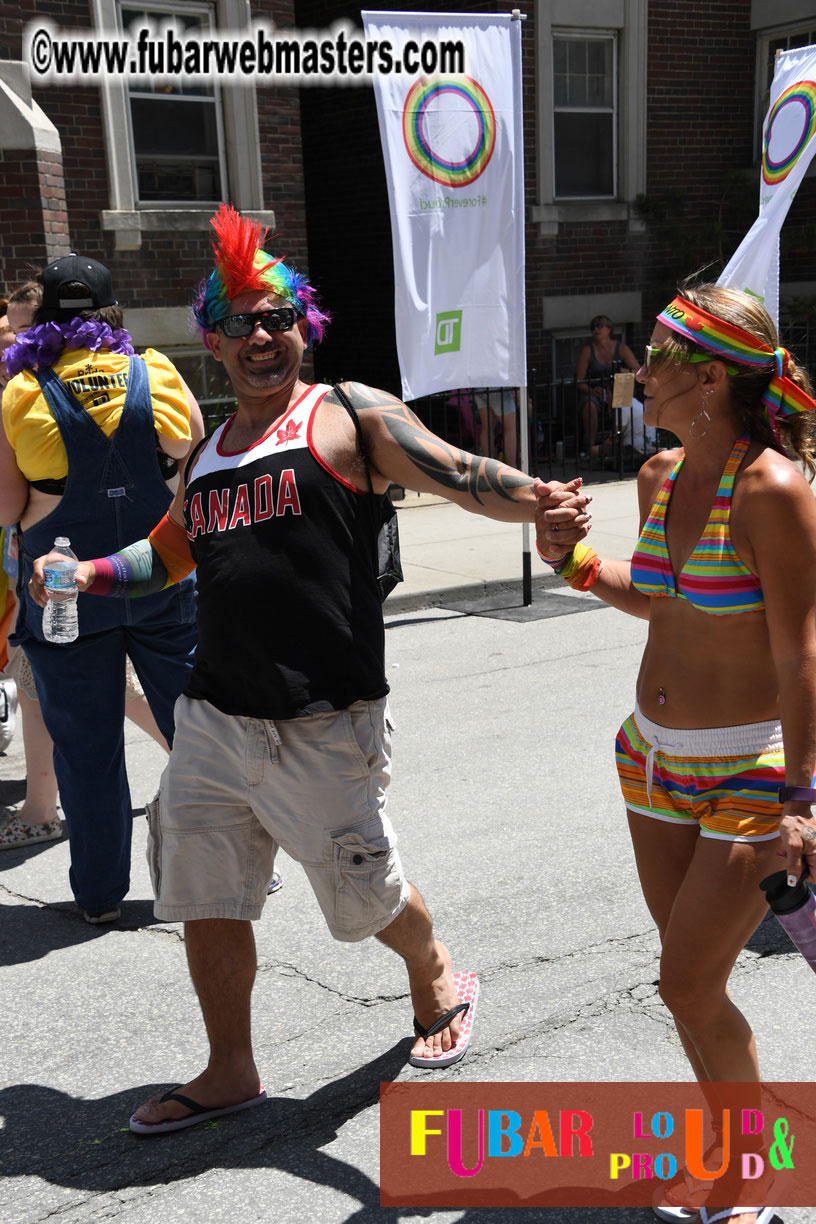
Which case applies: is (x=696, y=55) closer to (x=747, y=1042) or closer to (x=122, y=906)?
(x=122, y=906)

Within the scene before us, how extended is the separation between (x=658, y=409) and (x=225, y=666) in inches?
47.8

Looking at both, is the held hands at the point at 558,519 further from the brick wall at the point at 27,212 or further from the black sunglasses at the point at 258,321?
the brick wall at the point at 27,212

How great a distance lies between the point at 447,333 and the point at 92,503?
4521mm

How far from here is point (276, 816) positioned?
318 cm

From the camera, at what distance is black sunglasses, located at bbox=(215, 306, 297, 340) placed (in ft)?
10.5

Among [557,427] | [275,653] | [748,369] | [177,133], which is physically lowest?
[557,427]

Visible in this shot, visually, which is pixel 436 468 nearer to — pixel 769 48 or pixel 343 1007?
pixel 343 1007

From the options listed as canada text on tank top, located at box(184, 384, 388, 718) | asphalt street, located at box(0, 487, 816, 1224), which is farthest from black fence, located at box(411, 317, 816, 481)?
canada text on tank top, located at box(184, 384, 388, 718)

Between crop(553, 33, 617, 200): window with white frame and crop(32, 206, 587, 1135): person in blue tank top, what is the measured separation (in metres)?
13.7

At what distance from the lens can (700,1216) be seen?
274 centimetres

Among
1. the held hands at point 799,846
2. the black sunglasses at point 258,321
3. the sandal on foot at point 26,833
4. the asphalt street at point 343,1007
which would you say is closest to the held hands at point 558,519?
the black sunglasses at point 258,321

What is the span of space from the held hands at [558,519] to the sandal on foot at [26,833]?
10.0ft

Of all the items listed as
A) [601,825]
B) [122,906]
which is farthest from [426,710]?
[122,906]

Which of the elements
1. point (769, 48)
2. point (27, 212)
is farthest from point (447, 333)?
point (769, 48)
